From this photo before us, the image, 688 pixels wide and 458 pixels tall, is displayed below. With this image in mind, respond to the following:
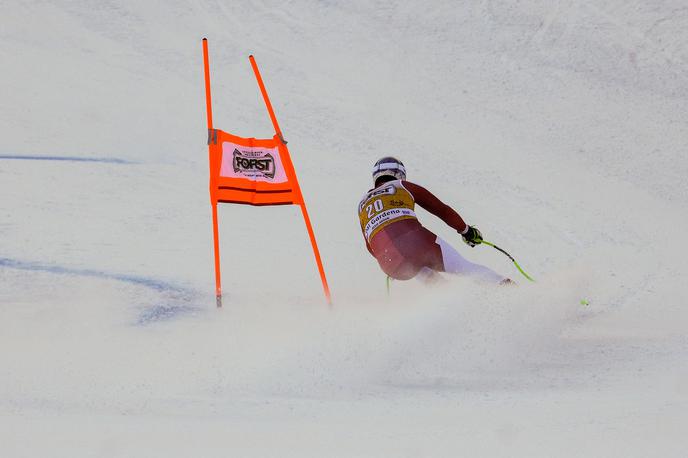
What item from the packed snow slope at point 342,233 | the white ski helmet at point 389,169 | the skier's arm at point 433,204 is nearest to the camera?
the packed snow slope at point 342,233

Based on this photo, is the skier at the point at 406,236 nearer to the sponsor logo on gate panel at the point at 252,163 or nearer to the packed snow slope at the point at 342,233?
the packed snow slope at the point at 342,233

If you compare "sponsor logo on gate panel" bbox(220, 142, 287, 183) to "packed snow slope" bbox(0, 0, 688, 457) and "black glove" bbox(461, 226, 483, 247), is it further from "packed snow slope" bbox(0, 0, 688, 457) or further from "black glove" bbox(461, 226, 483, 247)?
"black glove" bbox(461, 226, 483, 247)

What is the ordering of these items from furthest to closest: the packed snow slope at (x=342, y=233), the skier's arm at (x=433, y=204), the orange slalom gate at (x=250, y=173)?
the skier's arm at (x=433, y=204) → the orange slalom gate at (x=250, y=173) → the packed snow slope at (x=342, y=233)

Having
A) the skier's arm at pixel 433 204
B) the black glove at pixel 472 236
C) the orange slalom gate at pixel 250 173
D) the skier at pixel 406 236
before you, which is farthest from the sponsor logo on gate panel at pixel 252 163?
the black glove at pixel 472 236

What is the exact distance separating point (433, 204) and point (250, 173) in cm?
120

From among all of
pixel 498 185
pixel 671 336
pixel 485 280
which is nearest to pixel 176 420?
pixel 485 280

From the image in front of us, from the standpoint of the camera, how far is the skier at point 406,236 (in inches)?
207

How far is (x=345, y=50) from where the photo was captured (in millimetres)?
11273

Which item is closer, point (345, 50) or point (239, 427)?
point (239, 427)

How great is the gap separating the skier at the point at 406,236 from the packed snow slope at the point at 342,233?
12.0 inches

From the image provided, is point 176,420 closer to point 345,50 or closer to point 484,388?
point 484,388

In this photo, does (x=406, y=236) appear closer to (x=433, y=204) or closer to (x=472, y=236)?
(x=433, y=204)

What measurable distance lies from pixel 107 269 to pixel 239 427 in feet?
11.6

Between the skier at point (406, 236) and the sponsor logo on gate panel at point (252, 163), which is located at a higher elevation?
the sponsor logo on gate panel at point (252, 163)
